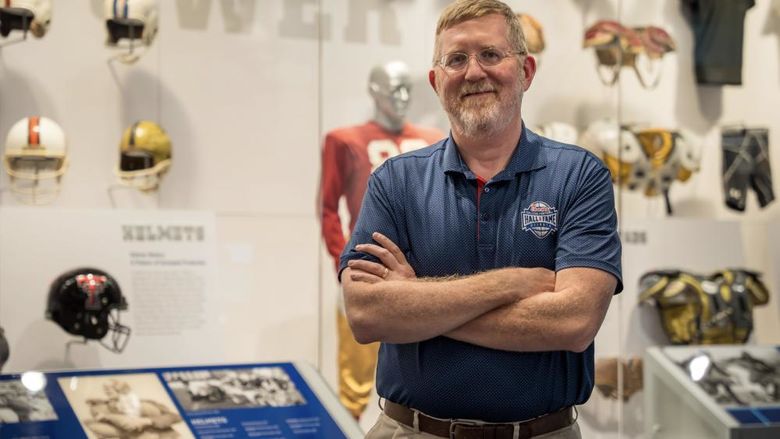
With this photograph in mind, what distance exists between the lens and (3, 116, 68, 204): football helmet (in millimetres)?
4309

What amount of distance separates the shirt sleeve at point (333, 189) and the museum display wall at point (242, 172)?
0.06 meters

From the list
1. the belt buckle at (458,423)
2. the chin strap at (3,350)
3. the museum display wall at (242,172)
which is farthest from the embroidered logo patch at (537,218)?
the chin strap at (3,350)

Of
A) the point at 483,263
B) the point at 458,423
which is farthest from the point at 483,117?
the point at 458,423

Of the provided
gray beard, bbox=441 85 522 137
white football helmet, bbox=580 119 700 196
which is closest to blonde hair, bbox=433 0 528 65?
gray beard, bbox=441 85 522 137

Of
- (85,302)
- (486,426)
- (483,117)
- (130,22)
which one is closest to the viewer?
(486,426)

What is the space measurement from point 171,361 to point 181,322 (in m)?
0.16

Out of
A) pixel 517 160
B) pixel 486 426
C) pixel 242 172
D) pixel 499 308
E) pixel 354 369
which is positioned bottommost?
pixel 354 369

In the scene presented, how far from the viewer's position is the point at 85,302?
4.15 meters

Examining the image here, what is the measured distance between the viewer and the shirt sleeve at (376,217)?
2400 millimetres

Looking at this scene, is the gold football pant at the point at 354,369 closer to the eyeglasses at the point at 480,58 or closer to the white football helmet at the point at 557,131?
the white football helmet at the point at 557,131

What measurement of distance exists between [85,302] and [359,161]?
1456mm

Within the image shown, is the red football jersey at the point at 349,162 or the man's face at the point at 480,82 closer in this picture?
the man's face at the point at 480,82

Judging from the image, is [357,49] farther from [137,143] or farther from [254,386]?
[254,386]

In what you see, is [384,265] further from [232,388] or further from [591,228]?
[232,388]
